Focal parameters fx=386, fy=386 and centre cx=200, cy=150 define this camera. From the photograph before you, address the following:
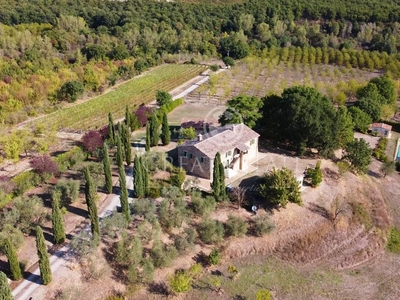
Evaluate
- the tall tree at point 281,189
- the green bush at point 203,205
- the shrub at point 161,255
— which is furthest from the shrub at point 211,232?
the tall tree at point 281,189

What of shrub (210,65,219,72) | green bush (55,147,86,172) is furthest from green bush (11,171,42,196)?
shrub (210,65,219,72)

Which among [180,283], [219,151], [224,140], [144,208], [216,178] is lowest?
[180,283]

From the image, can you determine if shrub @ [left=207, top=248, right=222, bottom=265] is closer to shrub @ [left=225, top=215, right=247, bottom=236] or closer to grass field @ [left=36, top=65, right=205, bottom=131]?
shrub @ [left=225, top=215, right=247, bottom=236]

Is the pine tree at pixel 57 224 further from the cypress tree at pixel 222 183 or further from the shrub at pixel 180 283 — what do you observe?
the cypress tree at pixel 222 183

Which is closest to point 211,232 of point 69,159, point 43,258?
point 43,258

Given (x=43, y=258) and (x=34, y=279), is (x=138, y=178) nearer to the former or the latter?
(x=43, y=258)

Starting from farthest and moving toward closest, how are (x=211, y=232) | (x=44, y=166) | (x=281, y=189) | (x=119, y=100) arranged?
(x=119, y=100) < (x=44, y=166) < (x=281, y=189) < (x=211, y=232)

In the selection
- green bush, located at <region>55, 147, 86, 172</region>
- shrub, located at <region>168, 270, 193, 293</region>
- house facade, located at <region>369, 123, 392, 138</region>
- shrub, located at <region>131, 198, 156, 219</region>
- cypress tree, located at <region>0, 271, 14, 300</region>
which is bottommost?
house facade, located at <region>369, 123, 392, 138</region>
